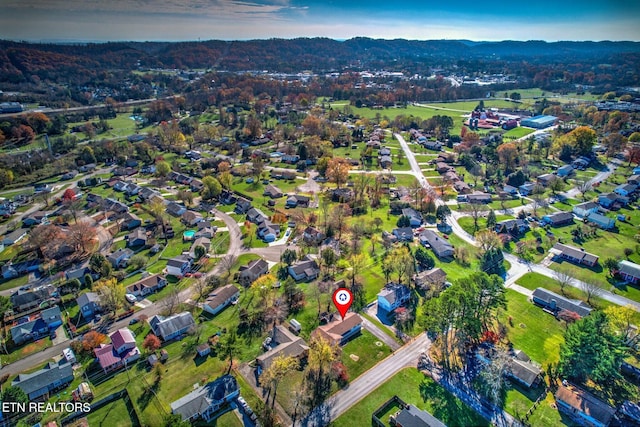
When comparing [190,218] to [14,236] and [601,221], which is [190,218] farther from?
[601,221]

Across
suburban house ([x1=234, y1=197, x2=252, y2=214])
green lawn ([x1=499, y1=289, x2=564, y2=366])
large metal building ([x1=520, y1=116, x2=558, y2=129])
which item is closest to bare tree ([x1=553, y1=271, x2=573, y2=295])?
green lawn ([x1=499, y1=289, x2=564, y2=366])

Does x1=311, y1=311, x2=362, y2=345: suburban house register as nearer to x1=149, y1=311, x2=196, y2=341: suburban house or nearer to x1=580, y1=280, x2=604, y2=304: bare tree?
x1=149, y1=311, x2=196, y2=341: suburban house

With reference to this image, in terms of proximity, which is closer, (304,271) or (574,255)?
(304,271)

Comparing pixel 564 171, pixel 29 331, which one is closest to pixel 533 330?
pixel 29 331

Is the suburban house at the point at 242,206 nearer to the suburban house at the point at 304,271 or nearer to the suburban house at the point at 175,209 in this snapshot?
the suburban house at the point at 175,209

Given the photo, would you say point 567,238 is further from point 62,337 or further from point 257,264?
point 62,337

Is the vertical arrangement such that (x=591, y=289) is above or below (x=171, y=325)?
above
